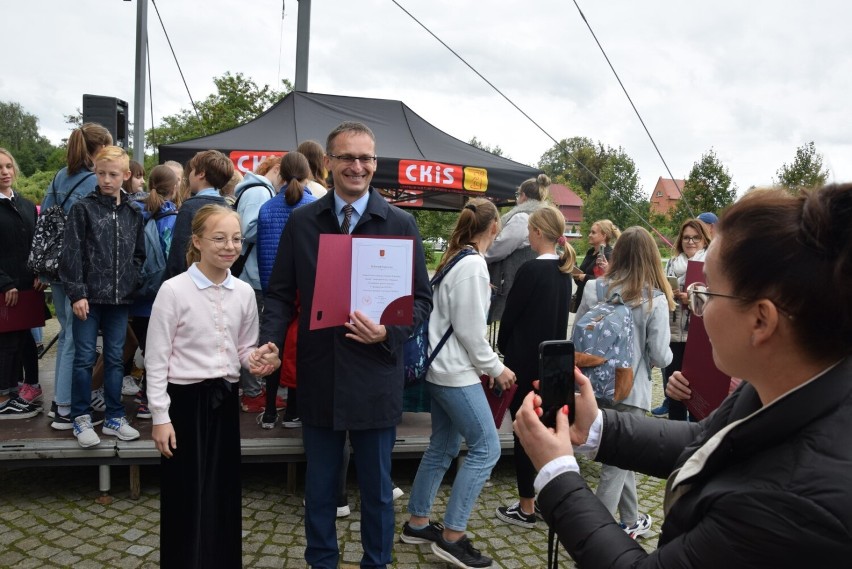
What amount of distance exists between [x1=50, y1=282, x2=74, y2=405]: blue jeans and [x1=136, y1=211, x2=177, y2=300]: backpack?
0.44 m

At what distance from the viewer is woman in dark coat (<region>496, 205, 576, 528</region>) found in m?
3.71

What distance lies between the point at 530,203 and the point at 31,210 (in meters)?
4.01

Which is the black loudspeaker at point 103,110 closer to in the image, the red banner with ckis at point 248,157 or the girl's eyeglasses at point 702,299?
the red banner with ckis at point 248,157

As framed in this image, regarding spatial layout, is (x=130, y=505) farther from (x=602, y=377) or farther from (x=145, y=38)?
(x=145, y=38)

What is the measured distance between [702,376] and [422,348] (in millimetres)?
1403

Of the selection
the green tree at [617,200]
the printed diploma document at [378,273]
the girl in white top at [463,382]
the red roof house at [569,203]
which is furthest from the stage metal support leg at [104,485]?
the red roof house at [569,203]

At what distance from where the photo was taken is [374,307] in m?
2.60

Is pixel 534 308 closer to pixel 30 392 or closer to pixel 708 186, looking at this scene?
pixel 30 392

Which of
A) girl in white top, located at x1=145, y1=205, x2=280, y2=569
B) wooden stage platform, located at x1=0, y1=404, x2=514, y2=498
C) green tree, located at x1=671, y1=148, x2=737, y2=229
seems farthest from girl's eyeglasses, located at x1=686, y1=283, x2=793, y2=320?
green tree, located at x1=671, y1=148, x2=737, y2=229

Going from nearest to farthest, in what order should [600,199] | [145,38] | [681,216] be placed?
[145,38] < [681,216] < [600,199]

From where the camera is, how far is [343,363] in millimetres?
2662

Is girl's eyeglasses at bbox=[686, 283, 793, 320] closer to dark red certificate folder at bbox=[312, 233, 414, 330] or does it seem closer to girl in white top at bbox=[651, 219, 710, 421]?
dark red certificate folder at bbox=[312, 233, 414, 330]

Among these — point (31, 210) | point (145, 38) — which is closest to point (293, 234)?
point (31, 210)

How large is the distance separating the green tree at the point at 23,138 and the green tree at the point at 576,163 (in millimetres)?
54765
